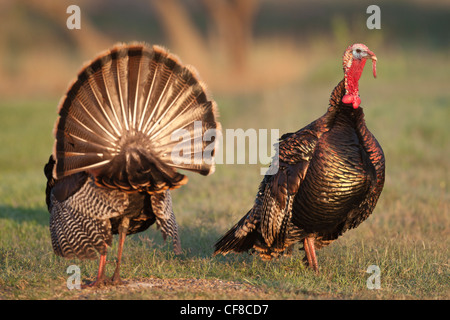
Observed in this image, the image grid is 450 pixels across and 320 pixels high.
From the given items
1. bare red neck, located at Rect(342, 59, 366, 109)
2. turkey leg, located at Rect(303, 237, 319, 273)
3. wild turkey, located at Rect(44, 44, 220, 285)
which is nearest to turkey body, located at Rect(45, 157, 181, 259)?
wild turkey, located at Rect(44, 44, 220, 285)

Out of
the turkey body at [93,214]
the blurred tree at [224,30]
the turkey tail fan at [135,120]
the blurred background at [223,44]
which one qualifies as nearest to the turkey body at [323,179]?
the turkey tail fan at [135,120]

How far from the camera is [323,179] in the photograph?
5027 mm

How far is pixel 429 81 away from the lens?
16.3m

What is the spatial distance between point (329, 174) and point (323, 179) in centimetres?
6

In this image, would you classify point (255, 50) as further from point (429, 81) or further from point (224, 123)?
point (224, 123)

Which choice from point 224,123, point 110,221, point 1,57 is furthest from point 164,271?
point 1,57

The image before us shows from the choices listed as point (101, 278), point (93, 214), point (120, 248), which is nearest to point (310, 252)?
point (120, 248)

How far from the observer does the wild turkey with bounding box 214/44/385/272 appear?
16.5 ft

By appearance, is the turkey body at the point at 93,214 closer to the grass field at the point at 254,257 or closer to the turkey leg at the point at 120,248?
the turkey leg at the point at 120,248

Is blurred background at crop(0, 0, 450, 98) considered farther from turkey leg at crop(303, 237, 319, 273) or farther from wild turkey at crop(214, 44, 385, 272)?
wild turkey at crop(214, 44, 385, 272)

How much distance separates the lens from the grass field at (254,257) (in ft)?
16.6

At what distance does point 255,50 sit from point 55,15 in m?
7.45

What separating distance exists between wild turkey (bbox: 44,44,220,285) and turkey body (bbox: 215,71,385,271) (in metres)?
0.67

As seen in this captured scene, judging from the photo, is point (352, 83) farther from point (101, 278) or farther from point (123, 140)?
point (101, 278)
